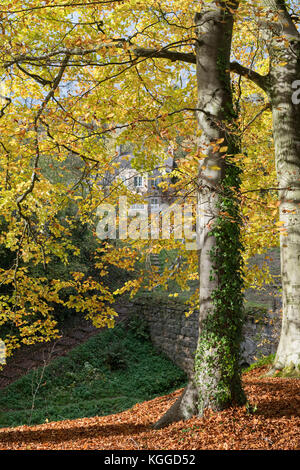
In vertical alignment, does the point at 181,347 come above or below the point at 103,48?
below

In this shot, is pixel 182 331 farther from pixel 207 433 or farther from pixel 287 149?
pixel 207 433

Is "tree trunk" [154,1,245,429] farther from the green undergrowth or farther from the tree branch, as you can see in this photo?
the green undergrowth

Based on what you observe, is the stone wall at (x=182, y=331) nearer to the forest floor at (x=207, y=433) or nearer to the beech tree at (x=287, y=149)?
the beech tree at (x=287, y=149)

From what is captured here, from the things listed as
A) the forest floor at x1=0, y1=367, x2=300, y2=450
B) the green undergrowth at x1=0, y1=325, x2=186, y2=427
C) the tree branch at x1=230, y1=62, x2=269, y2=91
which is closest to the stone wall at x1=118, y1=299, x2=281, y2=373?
the green undergrowth at x1=0, y1=325, x2=186, y2=427

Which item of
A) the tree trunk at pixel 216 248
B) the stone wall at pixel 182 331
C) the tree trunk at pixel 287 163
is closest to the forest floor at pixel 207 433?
the tree trunk at pixel 216 248

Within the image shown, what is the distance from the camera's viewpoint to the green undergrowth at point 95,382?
404 inches

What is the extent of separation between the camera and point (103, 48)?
4.91m

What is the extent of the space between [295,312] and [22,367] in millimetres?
9582

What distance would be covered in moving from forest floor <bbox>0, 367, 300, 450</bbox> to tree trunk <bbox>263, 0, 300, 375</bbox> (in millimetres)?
888

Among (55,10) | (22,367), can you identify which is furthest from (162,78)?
(22,367)

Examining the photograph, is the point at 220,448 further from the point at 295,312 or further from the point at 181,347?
the point at 181,347

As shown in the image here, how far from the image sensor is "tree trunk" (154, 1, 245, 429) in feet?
14.2

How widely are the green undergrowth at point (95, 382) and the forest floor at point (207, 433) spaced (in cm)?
437
